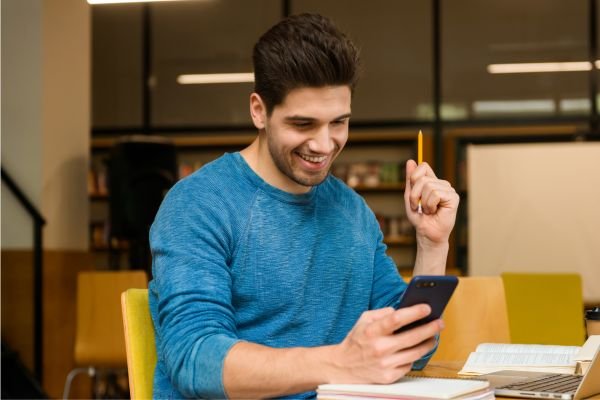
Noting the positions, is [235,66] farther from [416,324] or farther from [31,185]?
[416,324]

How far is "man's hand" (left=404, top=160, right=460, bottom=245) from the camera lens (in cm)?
182

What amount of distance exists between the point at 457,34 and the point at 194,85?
100 inches

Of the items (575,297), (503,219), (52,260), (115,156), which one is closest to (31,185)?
(52,260)

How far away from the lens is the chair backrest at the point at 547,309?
388 cm

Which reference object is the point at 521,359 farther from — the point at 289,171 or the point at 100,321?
the point at 100,321

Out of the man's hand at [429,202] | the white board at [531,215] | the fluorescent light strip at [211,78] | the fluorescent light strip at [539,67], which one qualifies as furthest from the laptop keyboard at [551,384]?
the fluorescent light strip at [211,78]

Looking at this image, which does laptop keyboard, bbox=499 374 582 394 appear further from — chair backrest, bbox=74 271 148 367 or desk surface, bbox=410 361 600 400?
chair backrest, bbox=74 271 148 367

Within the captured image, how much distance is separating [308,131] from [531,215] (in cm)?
336

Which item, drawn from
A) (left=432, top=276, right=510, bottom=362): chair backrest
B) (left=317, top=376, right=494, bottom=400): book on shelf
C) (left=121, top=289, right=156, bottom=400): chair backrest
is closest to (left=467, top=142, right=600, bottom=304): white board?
(left=432, top=276, right=510, bottom=362): chair backrest

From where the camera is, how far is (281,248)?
1.75m

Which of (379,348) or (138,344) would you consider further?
(138,344)

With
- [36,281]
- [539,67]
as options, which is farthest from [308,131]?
[539,67]

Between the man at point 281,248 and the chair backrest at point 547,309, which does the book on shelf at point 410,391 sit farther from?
the chair backrest at point 547,309

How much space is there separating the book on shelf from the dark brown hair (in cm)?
59
